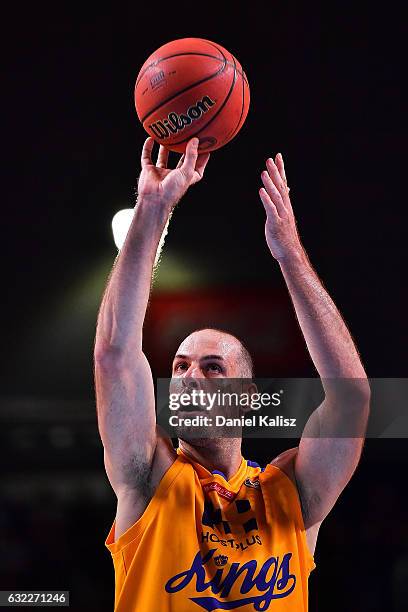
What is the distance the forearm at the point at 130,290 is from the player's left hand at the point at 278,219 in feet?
1.33

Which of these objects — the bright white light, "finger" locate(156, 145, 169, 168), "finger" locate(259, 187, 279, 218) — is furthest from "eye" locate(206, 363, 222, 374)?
the bright white light

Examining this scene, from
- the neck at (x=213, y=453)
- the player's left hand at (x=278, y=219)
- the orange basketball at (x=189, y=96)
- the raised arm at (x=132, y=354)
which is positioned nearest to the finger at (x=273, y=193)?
the player's left hand at (x=278, y=219)

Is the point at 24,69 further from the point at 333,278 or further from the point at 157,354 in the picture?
the point at 333,278

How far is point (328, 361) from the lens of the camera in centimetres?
198

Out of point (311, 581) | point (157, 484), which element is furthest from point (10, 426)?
point (157, 484)

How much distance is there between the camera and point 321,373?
2.01 m

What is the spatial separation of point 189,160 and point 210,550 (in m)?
1.08

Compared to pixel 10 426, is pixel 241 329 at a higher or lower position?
higher

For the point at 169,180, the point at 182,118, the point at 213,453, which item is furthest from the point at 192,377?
the point at 182,118

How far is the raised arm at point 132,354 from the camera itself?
5.81ft

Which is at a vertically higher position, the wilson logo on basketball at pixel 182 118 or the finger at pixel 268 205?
the wilson logo on basketball at pixel 182 118

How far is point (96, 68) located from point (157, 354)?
2.08 m

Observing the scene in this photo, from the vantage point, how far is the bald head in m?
2.15

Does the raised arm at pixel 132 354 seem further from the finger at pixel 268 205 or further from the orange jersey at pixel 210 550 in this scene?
the finger at pixel 268 205
